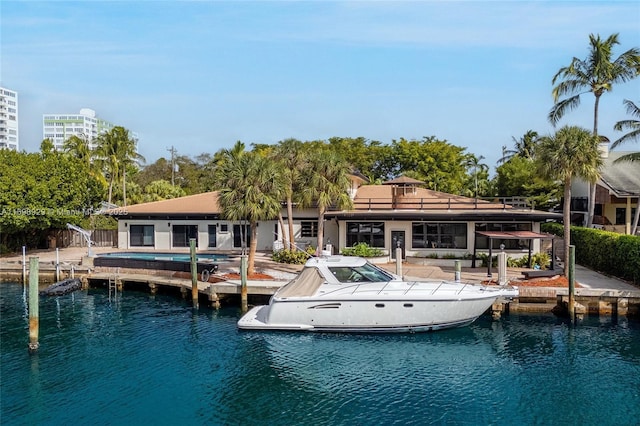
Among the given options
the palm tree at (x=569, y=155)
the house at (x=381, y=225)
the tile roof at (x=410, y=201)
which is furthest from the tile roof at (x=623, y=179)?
the palm tree at (x=569, y=155)

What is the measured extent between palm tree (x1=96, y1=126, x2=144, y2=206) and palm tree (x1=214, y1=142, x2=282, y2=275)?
29.4 meters

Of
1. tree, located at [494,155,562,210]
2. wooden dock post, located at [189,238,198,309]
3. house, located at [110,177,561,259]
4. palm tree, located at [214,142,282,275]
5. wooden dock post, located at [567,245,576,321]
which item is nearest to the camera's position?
wooden dock post, located at [567,245,576,321]

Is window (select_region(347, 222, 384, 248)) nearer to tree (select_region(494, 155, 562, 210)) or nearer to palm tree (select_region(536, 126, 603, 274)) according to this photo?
Result: palm tree (select_region(536, 126, 603, 274))

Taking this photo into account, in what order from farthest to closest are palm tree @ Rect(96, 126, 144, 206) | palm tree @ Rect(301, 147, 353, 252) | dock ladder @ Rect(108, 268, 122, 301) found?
palm tree @ Rect(96, 126, 144, 206)
palm tree @ Rect(301, 147, 353, 252)
dock ladder @ Rect(108, 268, 122, 301)

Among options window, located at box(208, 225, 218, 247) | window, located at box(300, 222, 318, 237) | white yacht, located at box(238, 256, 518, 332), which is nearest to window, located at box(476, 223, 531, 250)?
white yacht, located at box(238, 256, 518, 332)

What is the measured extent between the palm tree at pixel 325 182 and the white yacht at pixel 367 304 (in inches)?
329

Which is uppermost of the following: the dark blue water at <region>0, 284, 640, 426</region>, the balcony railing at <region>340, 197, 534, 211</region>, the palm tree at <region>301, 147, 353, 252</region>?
the palm tree at <region>301, 147, 353, 252</region>

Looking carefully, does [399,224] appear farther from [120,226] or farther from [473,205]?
[120,226]

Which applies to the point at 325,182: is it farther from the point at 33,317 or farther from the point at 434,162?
the point at 434,162

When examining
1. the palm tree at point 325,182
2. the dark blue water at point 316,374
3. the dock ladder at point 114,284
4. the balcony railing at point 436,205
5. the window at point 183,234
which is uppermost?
the palm tree at point 325,182

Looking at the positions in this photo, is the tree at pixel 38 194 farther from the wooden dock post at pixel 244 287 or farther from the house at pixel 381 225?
the wooden dock post at pixel 244 287

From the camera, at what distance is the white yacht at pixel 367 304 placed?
698 inches

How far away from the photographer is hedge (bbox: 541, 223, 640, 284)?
2130 centimetres

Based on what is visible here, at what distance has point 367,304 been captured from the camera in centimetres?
1775
